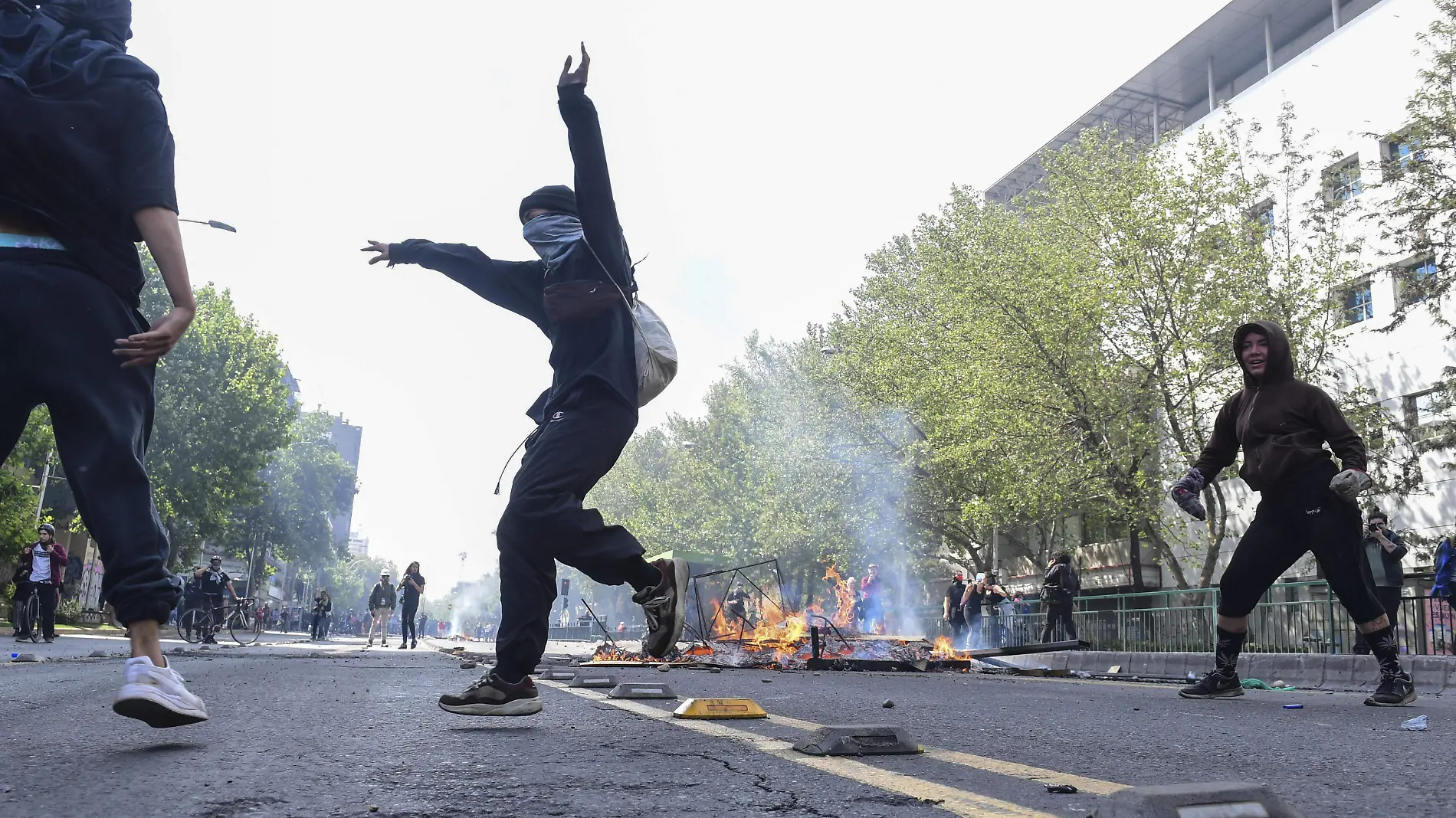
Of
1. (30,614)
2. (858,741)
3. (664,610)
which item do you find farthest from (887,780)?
(30,614)

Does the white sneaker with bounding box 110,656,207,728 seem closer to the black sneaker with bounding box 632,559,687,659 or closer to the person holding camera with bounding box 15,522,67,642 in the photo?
the black sneaker with bounding box 632,559,687,659

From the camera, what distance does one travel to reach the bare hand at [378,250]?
4.81 metres

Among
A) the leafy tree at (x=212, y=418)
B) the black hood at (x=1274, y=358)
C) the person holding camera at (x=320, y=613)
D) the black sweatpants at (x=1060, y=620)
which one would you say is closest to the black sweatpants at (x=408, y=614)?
the black sweatpants at (x=1060, y=620)

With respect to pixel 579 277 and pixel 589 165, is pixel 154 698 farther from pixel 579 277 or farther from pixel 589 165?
pixel 589 165

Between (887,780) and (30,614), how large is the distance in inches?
732

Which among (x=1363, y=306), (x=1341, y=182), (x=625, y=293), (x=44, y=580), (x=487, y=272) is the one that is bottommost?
(x=44, y=580)

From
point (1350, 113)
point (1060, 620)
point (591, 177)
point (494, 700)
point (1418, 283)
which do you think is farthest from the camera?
point (1350, 113)

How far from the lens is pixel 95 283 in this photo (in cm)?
331

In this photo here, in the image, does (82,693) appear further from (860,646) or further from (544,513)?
(860,646)

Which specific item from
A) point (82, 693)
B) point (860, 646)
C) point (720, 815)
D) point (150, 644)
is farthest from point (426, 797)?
point (860, 646)

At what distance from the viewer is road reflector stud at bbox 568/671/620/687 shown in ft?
22.2

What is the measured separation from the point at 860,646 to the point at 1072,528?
35.2 m

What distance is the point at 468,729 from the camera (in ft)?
13.5

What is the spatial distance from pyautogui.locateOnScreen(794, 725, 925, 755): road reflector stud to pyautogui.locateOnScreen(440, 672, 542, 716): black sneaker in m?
1.23
